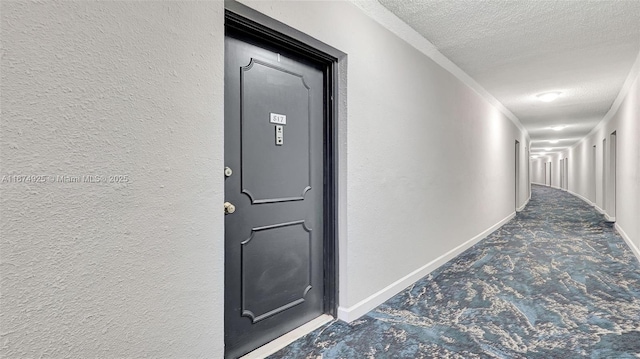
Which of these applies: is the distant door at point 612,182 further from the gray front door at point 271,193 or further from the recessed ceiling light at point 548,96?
the gray front door at point 271,193

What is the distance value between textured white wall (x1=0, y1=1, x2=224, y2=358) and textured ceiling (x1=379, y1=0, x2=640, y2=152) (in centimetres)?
188

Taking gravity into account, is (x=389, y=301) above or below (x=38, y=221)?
below

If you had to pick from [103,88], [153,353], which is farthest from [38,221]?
[153,353]

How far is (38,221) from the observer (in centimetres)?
107

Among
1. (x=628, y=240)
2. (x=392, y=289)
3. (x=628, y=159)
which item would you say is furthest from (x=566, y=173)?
(x=392, y=289)

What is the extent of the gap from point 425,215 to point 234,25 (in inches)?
101

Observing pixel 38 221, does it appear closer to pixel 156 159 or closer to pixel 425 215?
pixel 156 159

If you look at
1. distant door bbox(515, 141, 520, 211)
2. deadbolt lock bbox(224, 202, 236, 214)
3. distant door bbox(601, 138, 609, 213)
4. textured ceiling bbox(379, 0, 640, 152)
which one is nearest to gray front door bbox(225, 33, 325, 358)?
deadbolt lock bbox(224, 202, 236, 214)

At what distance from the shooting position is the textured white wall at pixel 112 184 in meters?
1.04

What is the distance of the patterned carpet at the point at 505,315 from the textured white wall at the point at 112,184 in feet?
2.87

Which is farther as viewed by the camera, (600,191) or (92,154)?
(600,191)

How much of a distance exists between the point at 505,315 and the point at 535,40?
268 cm

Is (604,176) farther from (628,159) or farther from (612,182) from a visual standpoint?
(628,159)

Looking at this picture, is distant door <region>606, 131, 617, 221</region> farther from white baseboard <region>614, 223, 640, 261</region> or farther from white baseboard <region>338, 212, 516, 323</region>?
white baseboard <region>338, 212, 516, 323</region>
